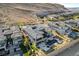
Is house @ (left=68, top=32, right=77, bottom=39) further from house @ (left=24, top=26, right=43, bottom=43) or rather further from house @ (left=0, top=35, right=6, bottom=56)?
house @ (left=0, top=35, right=6, bottom=56)

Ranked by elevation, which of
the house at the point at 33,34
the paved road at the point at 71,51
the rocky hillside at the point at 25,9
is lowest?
the paved road at the point at 71,51

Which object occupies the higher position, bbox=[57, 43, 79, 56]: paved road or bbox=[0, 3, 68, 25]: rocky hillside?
bbox=[0, 3, 68, 25]: rocky hillside

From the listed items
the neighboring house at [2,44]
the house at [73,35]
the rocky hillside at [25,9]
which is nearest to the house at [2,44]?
the neighboring house at [2,44]

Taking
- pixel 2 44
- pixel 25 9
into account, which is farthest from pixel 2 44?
pixel 25 9

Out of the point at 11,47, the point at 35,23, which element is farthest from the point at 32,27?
the point at 11,47

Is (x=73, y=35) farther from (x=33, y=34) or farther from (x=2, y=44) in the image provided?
(x=2, y=44)

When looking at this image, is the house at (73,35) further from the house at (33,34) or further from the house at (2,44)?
the house at (2,44)

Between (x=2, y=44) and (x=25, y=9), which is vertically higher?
(x=25, y=9)

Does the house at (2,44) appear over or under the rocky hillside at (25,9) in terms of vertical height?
under

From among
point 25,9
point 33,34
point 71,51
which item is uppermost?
point 25,9

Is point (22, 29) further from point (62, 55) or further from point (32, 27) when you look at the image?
point (62, 55)

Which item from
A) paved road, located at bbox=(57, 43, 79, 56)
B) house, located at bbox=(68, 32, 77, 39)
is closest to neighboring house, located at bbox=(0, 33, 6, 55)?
paved road, located at bbox=(57, 43, 79, 56)
